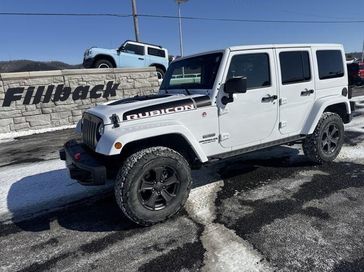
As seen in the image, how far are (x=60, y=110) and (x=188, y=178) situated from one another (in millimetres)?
8657

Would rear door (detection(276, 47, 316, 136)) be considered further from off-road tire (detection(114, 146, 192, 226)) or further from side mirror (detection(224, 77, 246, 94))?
off-road tire (detection(114, 146, 192, 226))

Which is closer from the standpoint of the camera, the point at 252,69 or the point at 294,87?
the point at 252,69

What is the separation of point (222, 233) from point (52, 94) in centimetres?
926

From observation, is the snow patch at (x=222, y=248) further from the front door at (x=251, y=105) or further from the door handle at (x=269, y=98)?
the door handle at (x=269, y=98)

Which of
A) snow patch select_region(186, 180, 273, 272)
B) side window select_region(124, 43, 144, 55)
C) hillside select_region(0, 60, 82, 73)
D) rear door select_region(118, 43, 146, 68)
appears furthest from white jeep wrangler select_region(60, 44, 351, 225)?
hillside select_region(0, 60, 82, 73)

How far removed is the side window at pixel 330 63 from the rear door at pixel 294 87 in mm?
273

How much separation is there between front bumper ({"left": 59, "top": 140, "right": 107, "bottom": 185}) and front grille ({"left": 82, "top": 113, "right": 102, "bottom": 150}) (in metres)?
0.12

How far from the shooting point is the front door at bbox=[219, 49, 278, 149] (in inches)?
161

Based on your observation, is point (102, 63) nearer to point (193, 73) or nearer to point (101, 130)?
point (193, 73)

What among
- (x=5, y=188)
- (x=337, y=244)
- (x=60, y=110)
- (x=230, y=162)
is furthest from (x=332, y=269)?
(x=60, y=110)

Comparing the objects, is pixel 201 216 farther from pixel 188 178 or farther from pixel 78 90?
pixel 78 90

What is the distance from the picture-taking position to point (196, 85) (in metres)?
4.27

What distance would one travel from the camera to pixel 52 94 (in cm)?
1080

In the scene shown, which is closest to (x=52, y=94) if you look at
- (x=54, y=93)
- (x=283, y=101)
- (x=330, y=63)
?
(x=54, y=93)
